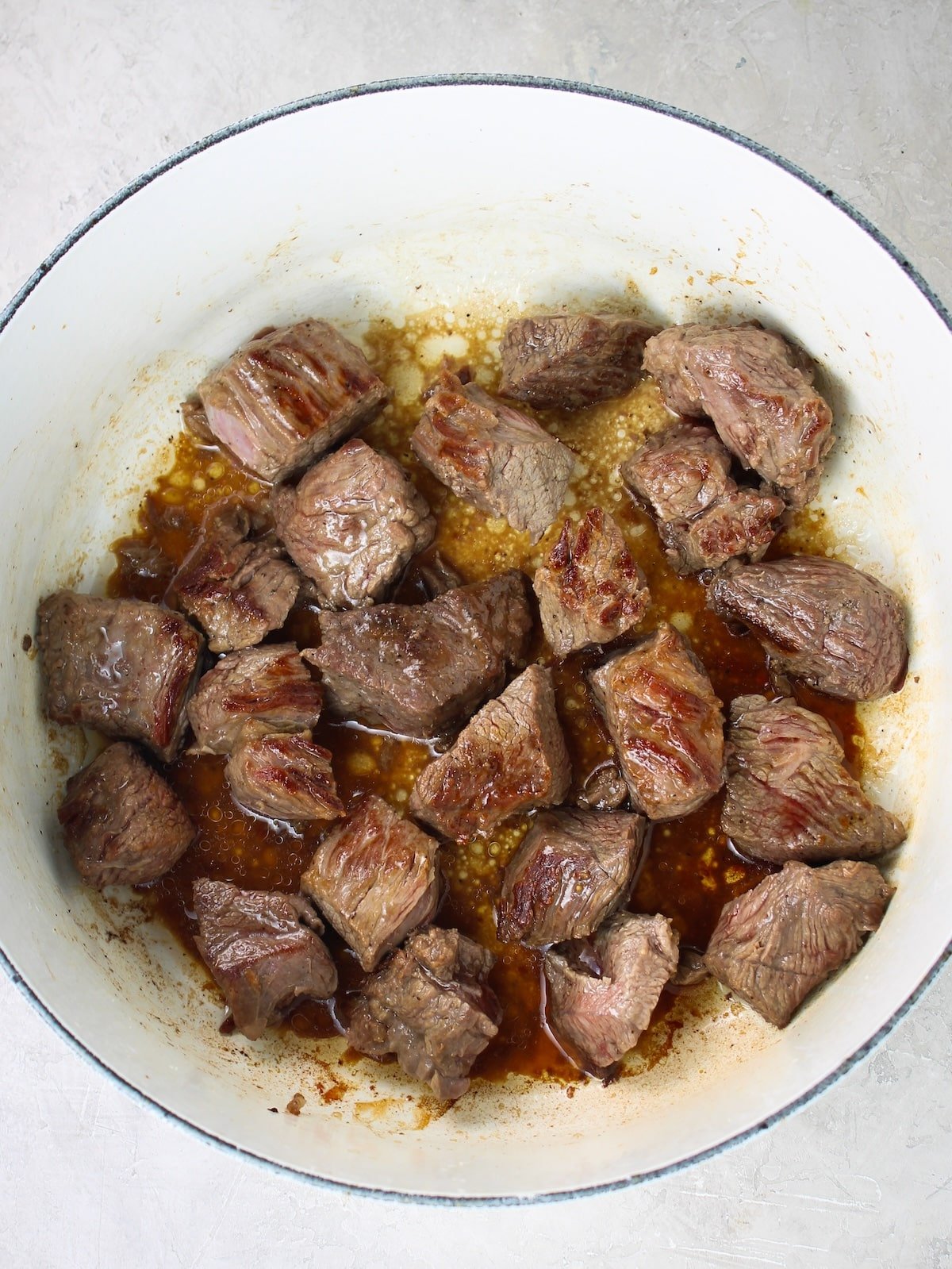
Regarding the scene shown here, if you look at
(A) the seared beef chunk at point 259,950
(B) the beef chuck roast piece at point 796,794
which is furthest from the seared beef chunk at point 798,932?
(A) the seared beef chunk at point 259,950

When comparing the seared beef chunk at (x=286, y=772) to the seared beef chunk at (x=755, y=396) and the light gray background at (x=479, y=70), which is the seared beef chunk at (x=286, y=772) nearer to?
the light gray background at (x=479, y=70)

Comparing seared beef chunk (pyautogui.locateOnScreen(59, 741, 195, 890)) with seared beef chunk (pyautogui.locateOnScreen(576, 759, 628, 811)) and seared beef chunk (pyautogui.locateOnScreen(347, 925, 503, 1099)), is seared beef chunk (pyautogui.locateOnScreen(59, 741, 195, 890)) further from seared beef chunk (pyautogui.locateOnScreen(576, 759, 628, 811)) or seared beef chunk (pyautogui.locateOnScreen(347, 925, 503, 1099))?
seared beef chunk (pyautogui.locateOnScreen(576, 759, 628, 811))

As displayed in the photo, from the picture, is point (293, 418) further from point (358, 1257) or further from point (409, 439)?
point (358, 1257)

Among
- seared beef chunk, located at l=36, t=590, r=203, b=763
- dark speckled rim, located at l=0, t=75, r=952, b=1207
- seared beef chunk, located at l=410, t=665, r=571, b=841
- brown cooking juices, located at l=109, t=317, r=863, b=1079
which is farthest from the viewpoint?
brown cooking juices, located at l=109, t=317, r=863, b=1079

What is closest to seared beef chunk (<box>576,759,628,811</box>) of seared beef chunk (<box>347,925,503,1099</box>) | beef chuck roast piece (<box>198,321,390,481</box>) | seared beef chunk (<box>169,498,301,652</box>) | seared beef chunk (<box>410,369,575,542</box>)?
Result: seared beef chunk (<box>347,925,503,1099</box>)

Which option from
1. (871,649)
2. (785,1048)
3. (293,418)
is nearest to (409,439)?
(293,418)

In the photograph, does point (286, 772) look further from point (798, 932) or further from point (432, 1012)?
point (798, 932)
